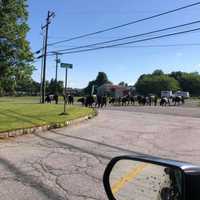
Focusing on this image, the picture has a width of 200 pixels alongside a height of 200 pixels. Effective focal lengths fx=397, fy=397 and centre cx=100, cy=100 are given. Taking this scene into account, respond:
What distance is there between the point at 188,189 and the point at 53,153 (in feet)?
28.7

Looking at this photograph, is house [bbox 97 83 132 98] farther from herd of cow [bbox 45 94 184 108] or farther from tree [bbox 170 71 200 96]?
herd of cow [bbox 45 94 184 108]

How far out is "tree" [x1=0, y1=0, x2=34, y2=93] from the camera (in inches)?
730

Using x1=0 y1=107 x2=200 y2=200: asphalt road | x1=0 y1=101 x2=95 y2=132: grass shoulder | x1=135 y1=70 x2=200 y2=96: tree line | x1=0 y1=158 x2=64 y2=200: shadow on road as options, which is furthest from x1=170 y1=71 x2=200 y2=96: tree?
x1=0 y1=158 x2=64 y2=200: shadow on road

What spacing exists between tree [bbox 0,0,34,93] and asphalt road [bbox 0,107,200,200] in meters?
4.23

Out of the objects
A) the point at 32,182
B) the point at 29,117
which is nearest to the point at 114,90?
the point at 29,117

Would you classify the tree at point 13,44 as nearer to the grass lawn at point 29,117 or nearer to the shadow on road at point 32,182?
the grass lawn at point 29,117

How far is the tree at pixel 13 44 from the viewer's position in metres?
18.5

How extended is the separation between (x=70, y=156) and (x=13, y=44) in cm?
1007

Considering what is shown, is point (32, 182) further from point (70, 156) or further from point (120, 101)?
point (120, 101)

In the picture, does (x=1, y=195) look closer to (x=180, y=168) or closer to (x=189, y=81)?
(x=180, y=168)

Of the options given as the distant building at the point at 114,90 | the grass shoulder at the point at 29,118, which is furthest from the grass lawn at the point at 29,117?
the distant building at the point at 114,90

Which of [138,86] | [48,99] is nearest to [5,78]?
[48,99]

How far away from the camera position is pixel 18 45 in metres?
19.0

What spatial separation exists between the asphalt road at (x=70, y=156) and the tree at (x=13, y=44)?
423 cm
